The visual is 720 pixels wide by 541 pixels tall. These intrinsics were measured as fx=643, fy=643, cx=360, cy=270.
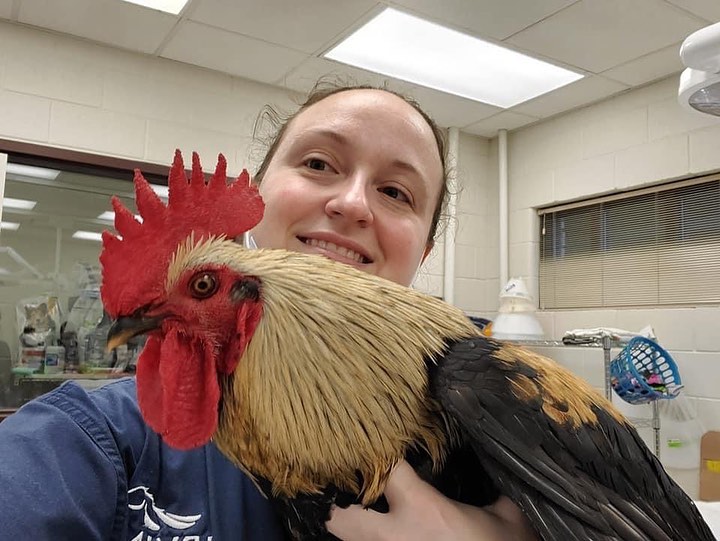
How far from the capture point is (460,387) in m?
0.82

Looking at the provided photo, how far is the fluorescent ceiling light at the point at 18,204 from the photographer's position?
377cm

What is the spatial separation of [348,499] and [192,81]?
3991 mm

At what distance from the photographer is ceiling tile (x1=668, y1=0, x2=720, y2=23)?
10.7 feet

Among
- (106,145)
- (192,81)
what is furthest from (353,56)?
(106,145)

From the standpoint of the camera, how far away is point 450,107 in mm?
4883

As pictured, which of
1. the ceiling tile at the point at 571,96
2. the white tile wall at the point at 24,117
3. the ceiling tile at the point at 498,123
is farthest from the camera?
the ceiling tile at the point at 498,123

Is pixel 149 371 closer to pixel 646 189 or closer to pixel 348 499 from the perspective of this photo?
pixel 348 499

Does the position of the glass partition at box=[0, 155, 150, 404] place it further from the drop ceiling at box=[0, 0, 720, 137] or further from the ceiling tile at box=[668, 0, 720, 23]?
the ceiling tile at box=[668, 0, 720, 23]

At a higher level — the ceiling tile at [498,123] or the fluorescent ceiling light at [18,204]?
the ceiling tile at [498,123]

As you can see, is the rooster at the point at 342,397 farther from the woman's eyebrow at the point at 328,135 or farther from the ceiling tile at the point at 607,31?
the ceiling tile at the point at 607,31

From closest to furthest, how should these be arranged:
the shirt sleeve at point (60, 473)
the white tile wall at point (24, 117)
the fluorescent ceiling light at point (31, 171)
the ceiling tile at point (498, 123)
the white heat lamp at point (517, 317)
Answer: the shirt sleeve at point (60, 473) < the white tile wall at point (24, 117) < the fluorescent ceiling light at point (31, 171) < the white heat lamp at point (517, 317) < the ceiling tile at point (498, 123)

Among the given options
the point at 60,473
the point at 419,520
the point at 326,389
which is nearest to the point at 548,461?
the point at 419,520

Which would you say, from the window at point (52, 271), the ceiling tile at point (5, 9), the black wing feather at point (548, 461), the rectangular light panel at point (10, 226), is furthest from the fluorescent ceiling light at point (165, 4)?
the black wing feather at point (548, 461)

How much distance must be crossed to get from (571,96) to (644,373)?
2.07 metres
